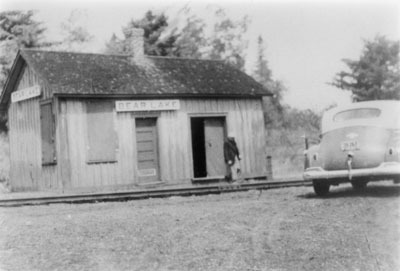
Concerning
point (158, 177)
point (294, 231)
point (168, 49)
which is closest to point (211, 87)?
point (158, 177)

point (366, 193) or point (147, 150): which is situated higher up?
point (147, 150)

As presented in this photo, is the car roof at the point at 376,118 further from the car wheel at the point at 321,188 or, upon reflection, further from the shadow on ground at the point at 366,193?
the shadow on ground at the point at 366,193

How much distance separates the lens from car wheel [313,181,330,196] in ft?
38.5

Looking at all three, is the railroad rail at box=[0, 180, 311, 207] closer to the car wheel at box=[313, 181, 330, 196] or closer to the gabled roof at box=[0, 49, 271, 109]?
the car wheel at box=[313, 181, 330, 196]

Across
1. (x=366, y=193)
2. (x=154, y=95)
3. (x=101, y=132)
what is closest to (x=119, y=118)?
(x=101, y=132)

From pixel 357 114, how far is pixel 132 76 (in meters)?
9.37

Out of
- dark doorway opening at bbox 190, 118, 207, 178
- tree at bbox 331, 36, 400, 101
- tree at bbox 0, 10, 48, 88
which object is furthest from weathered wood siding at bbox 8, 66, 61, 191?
tree at bbox 331, 36, 400, 101

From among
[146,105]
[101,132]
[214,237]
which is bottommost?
[214,237]

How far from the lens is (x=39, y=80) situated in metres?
18.1

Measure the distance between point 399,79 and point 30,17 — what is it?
2322 centimetres

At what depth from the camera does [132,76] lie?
1908 centimetres

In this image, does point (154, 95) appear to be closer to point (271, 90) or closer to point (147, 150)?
point (147, 150)

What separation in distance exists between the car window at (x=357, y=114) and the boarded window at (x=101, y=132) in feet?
26.1

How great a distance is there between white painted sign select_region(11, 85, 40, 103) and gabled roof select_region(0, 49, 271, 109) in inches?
25.6
